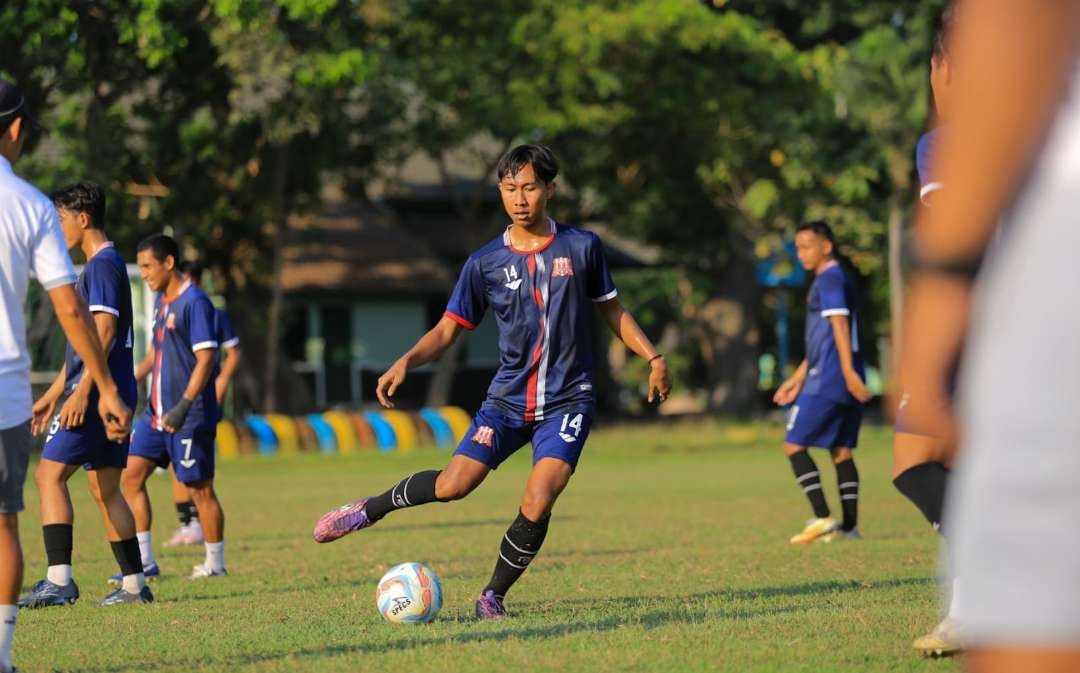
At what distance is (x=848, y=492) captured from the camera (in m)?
12.0

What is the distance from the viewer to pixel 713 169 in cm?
3425

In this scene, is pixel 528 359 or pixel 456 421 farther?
pixel 456 421

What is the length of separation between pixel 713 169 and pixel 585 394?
27.4 m

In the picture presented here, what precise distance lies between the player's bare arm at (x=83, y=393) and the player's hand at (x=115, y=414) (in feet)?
4.64

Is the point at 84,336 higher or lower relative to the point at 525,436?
higher

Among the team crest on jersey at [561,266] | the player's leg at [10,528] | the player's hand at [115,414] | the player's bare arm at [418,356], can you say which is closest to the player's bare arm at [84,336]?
the player's hand at [115,414]

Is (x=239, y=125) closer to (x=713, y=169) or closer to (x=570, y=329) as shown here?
(x=713, y=169)

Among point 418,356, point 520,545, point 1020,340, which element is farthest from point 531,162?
point 1020,340

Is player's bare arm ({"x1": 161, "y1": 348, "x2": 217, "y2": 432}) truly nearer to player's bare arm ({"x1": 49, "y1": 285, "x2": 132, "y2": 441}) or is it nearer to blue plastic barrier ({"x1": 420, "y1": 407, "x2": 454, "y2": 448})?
player's bare arm ({"x1": 49, "y1": 285, "x2": 132, "y2": 441})

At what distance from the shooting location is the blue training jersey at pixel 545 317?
7344 millimetres

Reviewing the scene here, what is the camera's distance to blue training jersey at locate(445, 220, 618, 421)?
289 inches

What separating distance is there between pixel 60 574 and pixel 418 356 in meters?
2.58

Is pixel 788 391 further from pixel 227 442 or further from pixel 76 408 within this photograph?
pixel 227 442

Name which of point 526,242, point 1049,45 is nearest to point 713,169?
point 526,242
